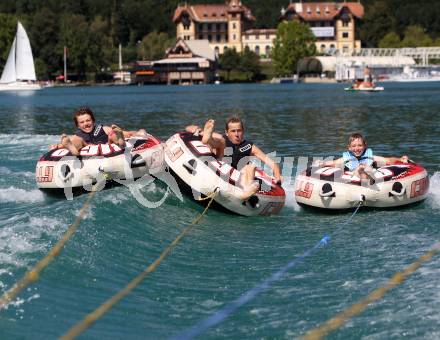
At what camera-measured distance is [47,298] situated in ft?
27.6

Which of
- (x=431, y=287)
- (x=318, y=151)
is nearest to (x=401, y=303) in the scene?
(x=431, y=287)

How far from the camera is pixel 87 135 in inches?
566

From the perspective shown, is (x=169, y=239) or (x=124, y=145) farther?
(x=124, y=145)

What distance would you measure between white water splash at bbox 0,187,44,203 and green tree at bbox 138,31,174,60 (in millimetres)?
151328

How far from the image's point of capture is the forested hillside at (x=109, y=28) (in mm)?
148500

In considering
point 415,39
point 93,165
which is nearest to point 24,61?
point 415,39

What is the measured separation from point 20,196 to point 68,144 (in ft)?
6.09

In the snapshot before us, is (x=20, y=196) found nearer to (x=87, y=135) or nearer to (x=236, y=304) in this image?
(x=87, y=135)

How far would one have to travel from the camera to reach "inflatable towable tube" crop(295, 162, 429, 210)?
13133mm

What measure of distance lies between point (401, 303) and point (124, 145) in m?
7.16

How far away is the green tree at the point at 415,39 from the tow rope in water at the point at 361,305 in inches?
5961

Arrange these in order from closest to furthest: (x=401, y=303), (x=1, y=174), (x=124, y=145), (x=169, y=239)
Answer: (x=401, y=303) → (x=169, y=239) → (x=124, y=145) → (x=1, y=174)

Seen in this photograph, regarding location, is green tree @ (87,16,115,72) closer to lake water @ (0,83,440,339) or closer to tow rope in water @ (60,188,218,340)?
lake water @ (0,83,440,339)

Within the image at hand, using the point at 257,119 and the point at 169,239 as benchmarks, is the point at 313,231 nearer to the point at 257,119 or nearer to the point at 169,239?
the point at 169,239
